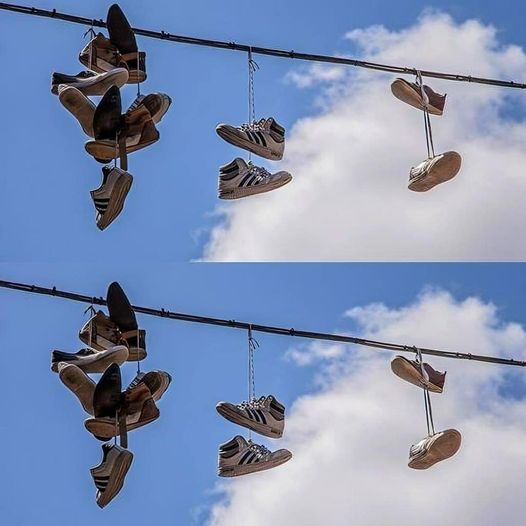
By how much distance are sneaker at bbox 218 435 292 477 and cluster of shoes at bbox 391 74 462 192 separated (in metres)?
1.08

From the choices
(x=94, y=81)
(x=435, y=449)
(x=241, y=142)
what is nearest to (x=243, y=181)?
(x=241, y=142)

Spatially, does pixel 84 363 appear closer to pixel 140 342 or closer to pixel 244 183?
pixel 140 342

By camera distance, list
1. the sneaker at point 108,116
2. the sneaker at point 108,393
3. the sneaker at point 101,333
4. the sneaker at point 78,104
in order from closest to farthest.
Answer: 1. the sneaker at point 108,393
2. the sneaker at point 108,116
3. the sneaker at point 78,104
4. the sneaker at point 101,333

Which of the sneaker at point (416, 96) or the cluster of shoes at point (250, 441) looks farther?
the sneaker at point (416, 96)

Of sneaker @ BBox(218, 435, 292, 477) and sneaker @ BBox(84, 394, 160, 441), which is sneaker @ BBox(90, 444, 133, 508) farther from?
sneaker @ BBox(218, 435, 292, 477)

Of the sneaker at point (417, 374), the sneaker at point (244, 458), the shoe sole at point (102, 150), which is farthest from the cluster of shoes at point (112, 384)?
the sneaker at point (417, 374)

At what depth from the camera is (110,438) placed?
431 centimetres

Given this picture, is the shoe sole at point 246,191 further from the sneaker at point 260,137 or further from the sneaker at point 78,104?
the sneaker at point 78,104

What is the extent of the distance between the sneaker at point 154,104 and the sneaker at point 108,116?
0.39 ft

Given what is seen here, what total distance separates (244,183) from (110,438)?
118 centimetres

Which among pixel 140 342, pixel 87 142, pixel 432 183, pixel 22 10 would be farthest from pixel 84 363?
pixel 432 183

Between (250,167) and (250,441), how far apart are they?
98 centimetres

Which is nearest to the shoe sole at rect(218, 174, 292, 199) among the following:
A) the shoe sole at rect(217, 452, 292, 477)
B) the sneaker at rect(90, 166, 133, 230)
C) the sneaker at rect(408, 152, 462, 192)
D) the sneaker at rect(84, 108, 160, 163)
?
the sneaker at rect(408, 152, 462, 192)

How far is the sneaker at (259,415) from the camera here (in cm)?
505
